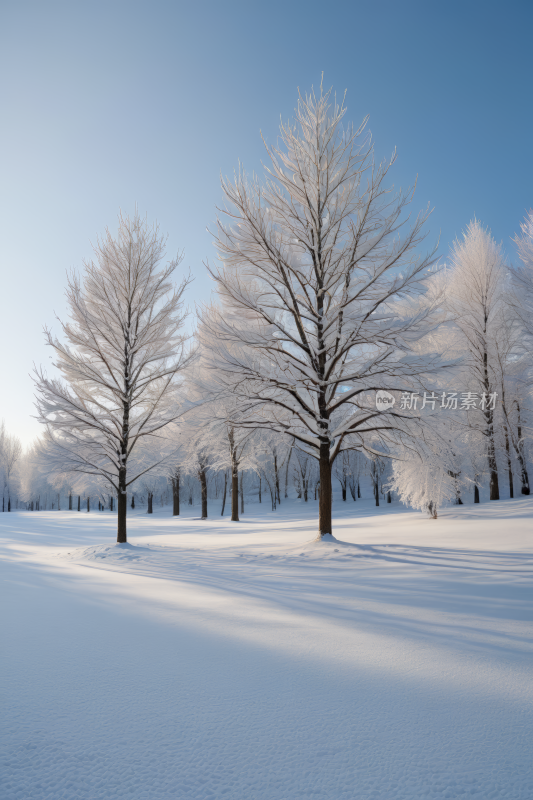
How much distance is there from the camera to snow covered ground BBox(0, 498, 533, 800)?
5.88 feet

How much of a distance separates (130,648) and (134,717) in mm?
1210

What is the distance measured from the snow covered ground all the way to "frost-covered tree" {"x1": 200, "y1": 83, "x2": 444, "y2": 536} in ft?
16.5

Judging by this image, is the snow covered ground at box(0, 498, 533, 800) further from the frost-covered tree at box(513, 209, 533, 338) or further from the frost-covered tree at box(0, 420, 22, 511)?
the frost-covered tree at box(0, 420, 22, 511)

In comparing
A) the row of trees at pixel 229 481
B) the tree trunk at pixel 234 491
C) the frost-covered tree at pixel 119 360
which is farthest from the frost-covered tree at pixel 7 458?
the frost-covered tree at pixel 119 360

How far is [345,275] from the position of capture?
1007 centimetres

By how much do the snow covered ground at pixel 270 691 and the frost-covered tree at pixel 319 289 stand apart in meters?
5.02

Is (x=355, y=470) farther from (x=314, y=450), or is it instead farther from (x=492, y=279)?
(x=314, y=450)

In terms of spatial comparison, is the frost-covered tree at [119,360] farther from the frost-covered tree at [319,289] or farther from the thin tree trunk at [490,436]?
the thin tree trunk at [490,436]

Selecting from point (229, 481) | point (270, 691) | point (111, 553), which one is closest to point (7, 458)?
point (229, 481)

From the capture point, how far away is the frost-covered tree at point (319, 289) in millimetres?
9547

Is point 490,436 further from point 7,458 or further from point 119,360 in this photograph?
Result: point 7,458

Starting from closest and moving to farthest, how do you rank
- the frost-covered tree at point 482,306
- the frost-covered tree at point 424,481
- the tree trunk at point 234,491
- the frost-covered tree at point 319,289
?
the frost-covered tree at point 319,289 → the frost-covered tree at point 424,481 → the frost-covered tree at point 482,306 → the tree trunk at point 234,491

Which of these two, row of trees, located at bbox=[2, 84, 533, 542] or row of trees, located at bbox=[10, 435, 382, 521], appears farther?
row of trees, located at bbox=[10, 435, 382, 521]

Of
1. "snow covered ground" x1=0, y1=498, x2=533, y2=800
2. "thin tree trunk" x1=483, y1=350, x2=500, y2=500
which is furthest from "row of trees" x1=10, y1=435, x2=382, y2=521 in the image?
"snow covered ground" x1=0, y1=498, x2=533, y2=800
